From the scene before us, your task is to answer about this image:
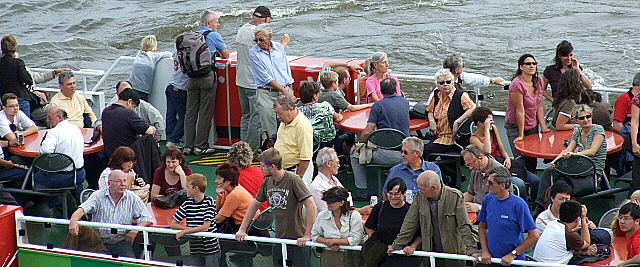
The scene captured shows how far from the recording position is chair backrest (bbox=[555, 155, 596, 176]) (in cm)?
889

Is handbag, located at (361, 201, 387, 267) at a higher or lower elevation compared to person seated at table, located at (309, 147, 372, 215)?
lower

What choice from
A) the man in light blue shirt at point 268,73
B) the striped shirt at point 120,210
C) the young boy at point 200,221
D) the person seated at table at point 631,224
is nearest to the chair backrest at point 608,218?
the person seated at table at point 631,224

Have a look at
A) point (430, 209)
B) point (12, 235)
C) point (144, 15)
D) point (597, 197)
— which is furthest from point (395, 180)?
point (144, 15)

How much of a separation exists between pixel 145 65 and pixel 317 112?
2.77 metres

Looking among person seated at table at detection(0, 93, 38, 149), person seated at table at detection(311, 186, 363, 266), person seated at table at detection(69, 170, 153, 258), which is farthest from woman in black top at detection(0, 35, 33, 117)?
person seated at table at detection(311, 186, 363, 266)

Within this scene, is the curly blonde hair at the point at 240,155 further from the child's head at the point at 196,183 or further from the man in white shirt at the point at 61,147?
the man in white shirt at the point at 61,147

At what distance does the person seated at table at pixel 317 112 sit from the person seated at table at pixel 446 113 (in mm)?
908

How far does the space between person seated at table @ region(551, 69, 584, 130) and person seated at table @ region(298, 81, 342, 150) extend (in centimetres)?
203

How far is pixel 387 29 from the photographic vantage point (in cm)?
2555

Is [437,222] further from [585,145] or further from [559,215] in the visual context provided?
[585,145]

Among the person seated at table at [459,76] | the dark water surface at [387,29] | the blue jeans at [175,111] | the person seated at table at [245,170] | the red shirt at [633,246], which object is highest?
the person seated at table at [459,76]

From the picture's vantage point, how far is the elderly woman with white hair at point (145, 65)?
12055mm

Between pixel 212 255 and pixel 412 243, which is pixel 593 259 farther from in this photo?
pixel 212 255

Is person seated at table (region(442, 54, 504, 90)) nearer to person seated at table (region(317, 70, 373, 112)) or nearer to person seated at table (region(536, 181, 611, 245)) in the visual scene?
person seated at table (region(317, 70, 373, 112))
